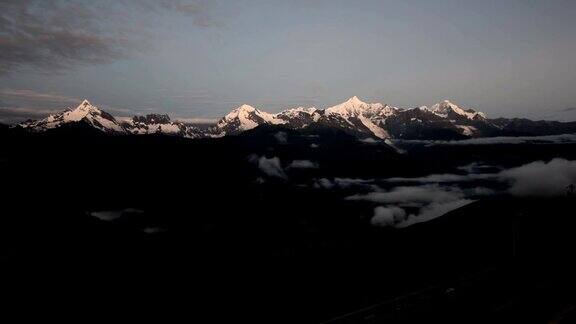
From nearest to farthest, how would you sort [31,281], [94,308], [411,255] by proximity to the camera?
[94,308] < [31,281] < [411,255]

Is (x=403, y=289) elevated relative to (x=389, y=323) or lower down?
lower down

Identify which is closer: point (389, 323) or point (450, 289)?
point (389, 323)

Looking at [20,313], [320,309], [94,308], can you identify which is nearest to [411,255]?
[320,309]

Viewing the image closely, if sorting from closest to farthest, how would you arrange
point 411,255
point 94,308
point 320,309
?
point 320,309 → point 94,308 → point 411,255

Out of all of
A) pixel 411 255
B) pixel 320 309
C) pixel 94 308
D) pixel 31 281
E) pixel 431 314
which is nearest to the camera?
pixel 431 314

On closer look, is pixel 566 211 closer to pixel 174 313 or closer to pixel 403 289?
pixel 403 289

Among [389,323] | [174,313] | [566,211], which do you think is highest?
[389,323]

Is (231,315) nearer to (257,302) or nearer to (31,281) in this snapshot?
(257,302)

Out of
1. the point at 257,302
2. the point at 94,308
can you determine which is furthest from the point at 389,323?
the point at 94,308

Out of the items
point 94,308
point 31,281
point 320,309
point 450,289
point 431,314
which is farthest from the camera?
point 31,281
